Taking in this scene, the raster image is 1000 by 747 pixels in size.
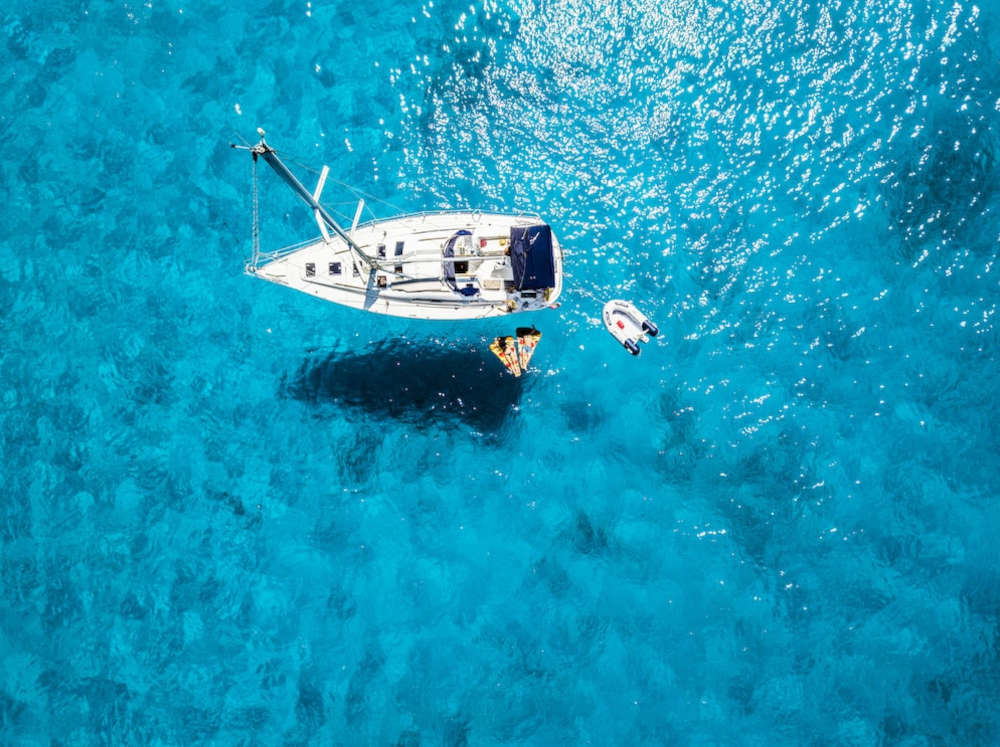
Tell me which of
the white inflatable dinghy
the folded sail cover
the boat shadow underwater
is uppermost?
the folded sail cover

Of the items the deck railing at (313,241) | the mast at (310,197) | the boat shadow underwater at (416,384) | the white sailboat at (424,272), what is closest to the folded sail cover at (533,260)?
the white sailboat at (424,272)

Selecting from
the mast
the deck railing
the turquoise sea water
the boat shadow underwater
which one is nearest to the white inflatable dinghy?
the turquoise sea water

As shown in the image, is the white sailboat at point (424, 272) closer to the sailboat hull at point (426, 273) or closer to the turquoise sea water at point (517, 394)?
the sailboat hull at point (426, 273)

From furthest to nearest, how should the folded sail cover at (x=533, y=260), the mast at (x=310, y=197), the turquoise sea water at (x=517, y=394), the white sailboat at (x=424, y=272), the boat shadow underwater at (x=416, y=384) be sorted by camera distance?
the boat shadow underwater at (x=416, y=384) → the turquoise sea water at (x=517, y=394) → the white sailboat at (x=424, y=272) → the folded sail cover at (x=533, y=260) → the mast at (x=310, y=197)

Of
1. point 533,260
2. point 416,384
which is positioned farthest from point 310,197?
point 416,384

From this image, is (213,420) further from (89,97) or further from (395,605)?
(89,97)

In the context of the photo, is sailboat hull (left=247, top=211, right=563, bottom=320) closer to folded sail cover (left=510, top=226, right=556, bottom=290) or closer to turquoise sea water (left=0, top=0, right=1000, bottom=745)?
folded sail cover (left=510, top=226, right=556, bottom=290)

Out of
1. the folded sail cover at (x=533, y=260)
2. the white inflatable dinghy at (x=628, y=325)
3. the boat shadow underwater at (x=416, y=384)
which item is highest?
the folded sail cover at (x=533, y=260)

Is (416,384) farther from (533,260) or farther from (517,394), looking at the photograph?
(533,260)
